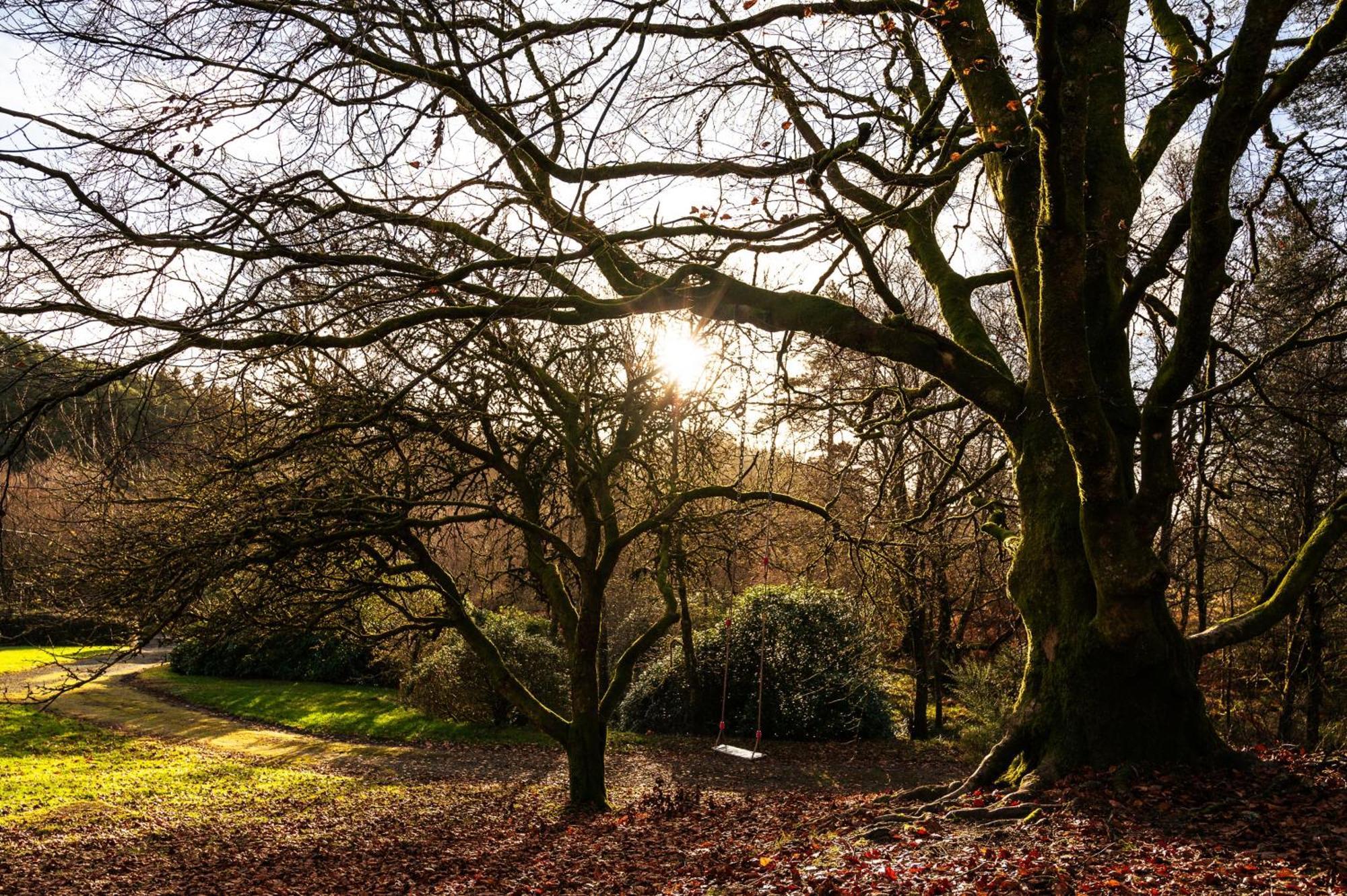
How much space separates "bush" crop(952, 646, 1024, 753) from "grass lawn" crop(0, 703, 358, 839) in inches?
390

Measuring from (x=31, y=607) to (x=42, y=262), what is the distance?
14.9 feet

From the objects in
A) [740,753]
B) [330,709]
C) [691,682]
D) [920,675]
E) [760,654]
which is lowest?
[330,709]

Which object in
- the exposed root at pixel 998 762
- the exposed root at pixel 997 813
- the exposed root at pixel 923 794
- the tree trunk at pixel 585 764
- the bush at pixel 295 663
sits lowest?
A: the bush at pixel 295 663

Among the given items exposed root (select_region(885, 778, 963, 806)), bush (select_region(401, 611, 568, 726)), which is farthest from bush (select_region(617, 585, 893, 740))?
exposed root (select_region(885, 778, 963, 806))

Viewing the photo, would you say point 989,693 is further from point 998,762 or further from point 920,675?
point 998,762

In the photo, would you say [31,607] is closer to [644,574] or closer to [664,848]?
[664,848]

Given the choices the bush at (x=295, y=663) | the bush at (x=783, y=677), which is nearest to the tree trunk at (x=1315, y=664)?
the bush at (x=783, y=677)

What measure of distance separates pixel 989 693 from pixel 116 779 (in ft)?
44.8

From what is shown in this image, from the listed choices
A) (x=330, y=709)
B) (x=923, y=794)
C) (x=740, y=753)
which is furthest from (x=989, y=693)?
(x=330, y=709)

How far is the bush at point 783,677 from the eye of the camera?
55.3 ft

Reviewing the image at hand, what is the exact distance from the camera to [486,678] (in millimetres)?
17828

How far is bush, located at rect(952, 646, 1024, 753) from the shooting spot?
13.5 m

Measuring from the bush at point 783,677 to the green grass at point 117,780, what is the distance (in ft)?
23.2

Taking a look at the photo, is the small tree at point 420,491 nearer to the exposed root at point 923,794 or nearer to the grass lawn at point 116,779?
the exposed root at point 923,794
